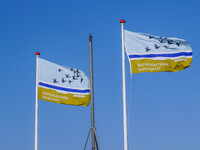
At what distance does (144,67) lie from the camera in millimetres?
27281

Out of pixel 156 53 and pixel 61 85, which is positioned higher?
pixel 156 53

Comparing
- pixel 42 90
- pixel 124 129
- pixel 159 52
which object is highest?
pixel 159 52

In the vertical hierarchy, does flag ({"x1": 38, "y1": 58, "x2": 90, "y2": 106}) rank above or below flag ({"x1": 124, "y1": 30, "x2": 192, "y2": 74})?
below

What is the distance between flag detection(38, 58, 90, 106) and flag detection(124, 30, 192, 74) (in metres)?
5.56

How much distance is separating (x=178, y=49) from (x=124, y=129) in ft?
21.2

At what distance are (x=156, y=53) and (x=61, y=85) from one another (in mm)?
7621

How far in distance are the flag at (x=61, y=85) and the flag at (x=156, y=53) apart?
219 inches

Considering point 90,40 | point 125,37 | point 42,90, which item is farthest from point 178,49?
point 42,90

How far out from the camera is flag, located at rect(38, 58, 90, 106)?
30.9 m

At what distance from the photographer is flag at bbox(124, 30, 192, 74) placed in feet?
89.6

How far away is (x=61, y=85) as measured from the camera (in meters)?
31.1

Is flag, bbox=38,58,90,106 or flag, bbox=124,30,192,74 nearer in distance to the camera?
flag, bbox=124,30,192,74

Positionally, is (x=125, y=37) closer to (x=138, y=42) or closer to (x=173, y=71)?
(x=138, y=42)

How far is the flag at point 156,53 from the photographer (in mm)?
27312
